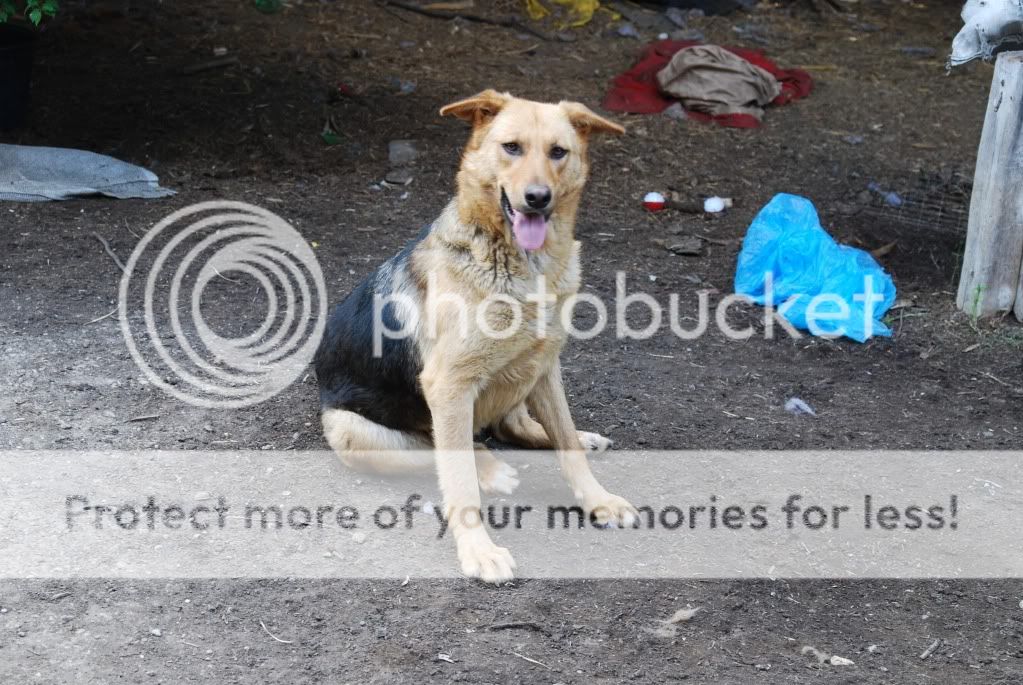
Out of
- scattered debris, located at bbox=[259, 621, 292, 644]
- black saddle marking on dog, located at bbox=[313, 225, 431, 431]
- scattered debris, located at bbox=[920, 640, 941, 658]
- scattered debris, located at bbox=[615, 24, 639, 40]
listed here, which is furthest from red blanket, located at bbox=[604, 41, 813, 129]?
scattered debris, located at bbox=[259, 621, 292, 644]

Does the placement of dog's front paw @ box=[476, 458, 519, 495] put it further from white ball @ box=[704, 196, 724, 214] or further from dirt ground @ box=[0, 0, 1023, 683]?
white ball @ box=[704, 196, 724, 214]

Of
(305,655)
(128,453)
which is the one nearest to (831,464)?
(305,655)

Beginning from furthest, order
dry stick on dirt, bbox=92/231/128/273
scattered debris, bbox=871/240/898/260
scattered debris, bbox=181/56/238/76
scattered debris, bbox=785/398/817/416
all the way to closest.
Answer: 1. scattered debris, bbox=181/56/238/76
2. scattered debris, bbox=871/240/898/260
3. dry stick on dirt, bbox=92/231/128/273
4. scattered debris, bbox=785/398/817/416

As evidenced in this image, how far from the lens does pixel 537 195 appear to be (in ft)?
12.1

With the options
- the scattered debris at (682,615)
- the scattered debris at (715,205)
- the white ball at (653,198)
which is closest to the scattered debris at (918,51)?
the scattered debris at (715,205)

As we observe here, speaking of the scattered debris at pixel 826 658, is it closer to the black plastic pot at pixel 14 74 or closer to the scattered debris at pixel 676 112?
the scattered debris at pixel 676 112

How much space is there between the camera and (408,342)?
407 centimetres

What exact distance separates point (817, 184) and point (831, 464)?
3290mm

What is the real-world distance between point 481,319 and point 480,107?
782 mm

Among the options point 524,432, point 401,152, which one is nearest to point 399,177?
point 401,152

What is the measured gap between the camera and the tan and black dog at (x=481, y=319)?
380 centimetres

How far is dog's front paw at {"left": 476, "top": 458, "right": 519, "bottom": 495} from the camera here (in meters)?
4.35

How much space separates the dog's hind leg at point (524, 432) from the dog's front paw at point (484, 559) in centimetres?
79

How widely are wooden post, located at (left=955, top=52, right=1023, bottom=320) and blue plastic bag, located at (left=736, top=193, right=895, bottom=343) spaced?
0.47 meters
